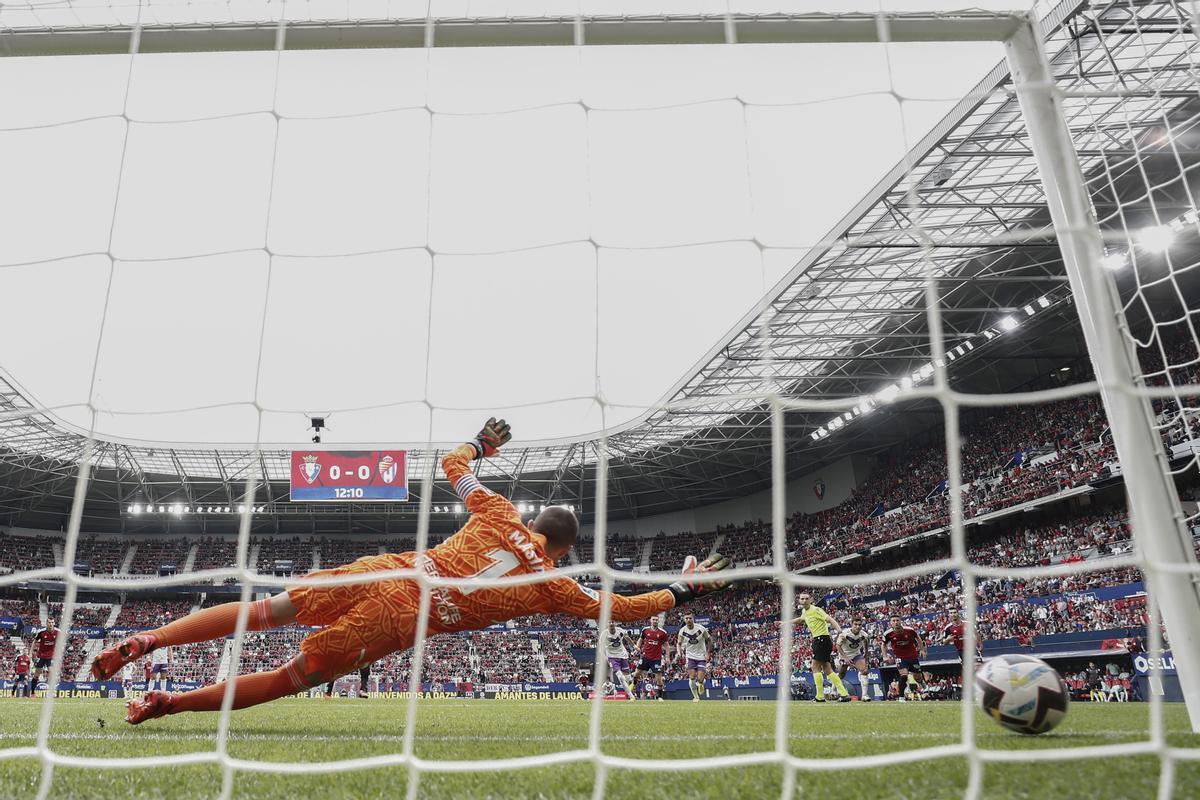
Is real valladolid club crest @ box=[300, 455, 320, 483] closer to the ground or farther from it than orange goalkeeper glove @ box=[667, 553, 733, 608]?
farther from it

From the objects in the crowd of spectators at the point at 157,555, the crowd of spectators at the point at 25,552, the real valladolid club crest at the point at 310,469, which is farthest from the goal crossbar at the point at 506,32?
the crowd of spectators at the point at 25,552

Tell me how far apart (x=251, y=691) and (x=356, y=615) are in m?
0.63

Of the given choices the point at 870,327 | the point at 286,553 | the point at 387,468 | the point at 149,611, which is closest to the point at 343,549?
the point at 286,553

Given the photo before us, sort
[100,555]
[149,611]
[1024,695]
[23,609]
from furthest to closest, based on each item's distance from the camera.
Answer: [100,555], [149,611], [23,609], [1024,695]

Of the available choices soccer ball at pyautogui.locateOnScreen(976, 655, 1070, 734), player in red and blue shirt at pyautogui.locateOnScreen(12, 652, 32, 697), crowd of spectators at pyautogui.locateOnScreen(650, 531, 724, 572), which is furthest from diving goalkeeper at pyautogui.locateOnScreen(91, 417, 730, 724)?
crowd of spectators at pyautogui.locateOnScreen(650, 531, 724, 572)

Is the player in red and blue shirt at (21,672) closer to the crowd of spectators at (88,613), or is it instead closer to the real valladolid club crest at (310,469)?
the real valladolid club crest at (310,469)

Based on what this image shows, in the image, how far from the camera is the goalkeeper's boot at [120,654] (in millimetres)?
3167

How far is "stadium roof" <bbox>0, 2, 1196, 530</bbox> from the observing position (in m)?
9.99

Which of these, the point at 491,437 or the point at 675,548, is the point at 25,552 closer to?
the point at 675,548

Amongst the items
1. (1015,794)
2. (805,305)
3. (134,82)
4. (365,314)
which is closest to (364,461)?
(805,305)

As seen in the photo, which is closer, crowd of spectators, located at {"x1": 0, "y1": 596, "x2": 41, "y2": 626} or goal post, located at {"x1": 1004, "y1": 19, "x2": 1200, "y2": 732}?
goal post, located at {"x1": 1004, "y1": 19, "x2": 1200, "y2": 732}

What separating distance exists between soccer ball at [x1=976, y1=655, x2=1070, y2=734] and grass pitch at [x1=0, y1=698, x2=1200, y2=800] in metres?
0.12

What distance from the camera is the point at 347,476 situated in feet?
76.3

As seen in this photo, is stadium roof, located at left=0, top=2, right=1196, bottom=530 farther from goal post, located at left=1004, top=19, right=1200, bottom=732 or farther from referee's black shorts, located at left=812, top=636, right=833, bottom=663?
referee's black shorts, located at left=812, top=636, right=833, bottom=663
